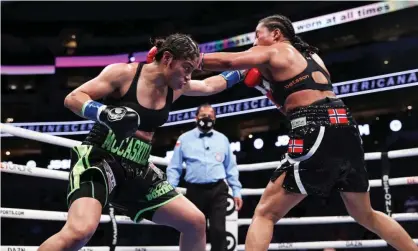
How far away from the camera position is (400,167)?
31.6 ft

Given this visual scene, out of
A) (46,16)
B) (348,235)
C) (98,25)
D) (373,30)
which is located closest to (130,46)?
(98,25)

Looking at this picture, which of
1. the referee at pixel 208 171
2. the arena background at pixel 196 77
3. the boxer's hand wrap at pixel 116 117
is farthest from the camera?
the arena background at pixel 196 77

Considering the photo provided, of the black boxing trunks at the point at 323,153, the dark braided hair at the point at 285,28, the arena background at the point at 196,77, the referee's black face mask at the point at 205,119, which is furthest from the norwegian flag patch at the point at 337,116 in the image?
the arena background at the point at 196,77

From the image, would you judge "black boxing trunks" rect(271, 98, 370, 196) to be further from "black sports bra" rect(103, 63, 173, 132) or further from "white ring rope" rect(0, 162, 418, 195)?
"white ring rope" rect(0, 162, 418, 195)

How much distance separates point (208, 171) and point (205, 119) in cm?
42

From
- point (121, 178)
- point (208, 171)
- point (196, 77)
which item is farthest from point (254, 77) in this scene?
point (196, 77)

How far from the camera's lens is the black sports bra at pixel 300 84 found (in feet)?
7.92

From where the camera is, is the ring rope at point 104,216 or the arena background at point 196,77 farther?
the arena background at point 196,77

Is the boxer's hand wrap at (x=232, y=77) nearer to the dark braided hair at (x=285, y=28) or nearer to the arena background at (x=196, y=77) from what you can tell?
the dark braided hair at (x=285, y=28)

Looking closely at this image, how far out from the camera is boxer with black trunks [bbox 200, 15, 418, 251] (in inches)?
91.3

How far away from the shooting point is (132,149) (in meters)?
2.36

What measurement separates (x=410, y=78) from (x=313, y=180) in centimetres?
891


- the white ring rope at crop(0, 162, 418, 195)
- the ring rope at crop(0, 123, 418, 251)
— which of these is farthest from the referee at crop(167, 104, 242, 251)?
the white ring rope at crop(0, 162, 418, 195)

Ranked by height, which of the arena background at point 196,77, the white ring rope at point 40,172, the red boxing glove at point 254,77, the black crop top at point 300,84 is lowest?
the white ring rope at point 40,172
